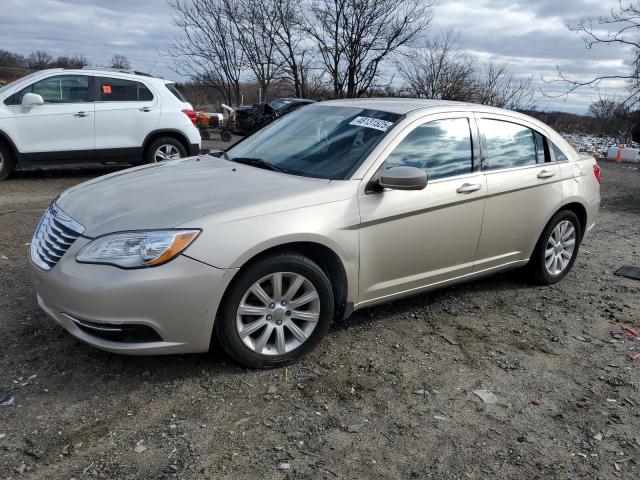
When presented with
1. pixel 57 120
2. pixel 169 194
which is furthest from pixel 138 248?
pixel 57 120

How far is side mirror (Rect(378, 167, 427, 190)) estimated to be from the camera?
139 inches

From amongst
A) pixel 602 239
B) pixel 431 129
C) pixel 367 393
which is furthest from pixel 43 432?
pixel 602 239

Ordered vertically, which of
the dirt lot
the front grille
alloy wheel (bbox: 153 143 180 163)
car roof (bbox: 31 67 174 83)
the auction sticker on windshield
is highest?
car roof (bbox: 31 67 174 83)

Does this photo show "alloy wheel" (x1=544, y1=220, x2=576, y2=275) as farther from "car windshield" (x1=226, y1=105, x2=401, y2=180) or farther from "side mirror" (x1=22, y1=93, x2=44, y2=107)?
"side mirror" (x1=22, y1=93, x2=44, y2=107)

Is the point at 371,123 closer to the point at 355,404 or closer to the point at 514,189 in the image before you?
the point at 514,189

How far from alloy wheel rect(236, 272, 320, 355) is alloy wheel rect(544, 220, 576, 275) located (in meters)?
2.61

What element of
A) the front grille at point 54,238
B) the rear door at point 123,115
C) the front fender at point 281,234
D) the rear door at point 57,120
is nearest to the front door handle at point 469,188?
the front fender at point 281,234

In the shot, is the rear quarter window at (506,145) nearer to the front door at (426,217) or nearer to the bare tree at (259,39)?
the front door at (426,217)

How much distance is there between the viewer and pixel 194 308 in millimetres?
3047

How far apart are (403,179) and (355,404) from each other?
1378mm

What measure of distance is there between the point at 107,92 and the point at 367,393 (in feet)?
25.6

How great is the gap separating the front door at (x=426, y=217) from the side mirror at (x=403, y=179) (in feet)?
0.47

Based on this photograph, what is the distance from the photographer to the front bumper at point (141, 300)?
292cm

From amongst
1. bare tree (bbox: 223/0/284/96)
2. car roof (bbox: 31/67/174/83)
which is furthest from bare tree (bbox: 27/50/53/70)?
car roof (bbox: 31/67/174/83)
